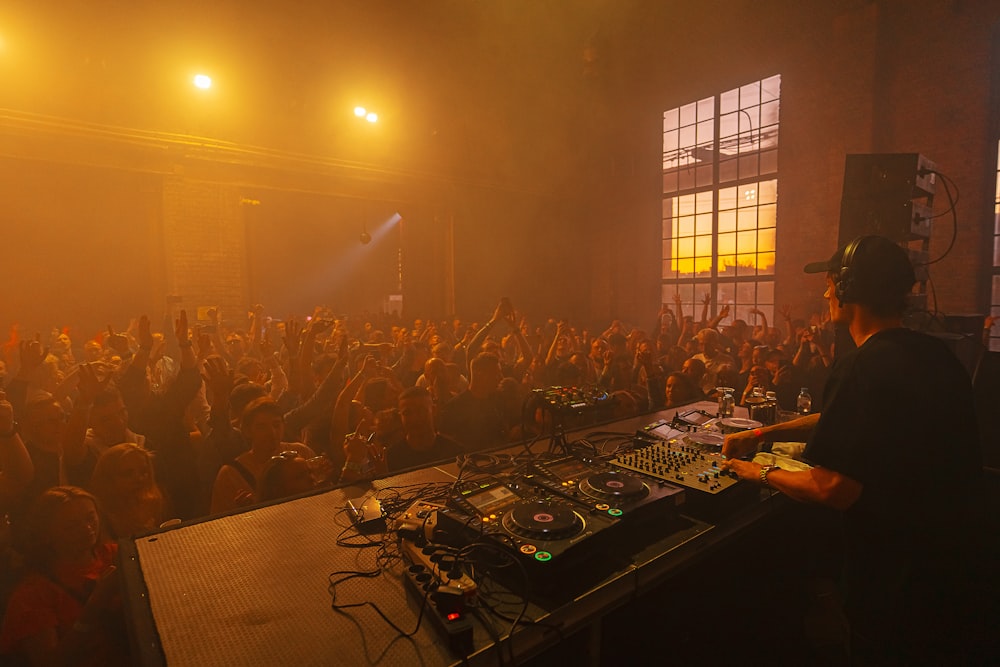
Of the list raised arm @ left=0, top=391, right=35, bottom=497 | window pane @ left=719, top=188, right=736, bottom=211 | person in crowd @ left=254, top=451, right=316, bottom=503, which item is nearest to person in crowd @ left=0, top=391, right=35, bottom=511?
raised arm @ left=0, top=391, right=35, bottom=497

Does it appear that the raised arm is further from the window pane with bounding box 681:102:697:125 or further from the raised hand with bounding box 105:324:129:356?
the window pane with bounding box 681:102:697:125

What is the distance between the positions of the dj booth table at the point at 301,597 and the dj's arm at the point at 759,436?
0.34m

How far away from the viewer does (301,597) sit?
3.98ft

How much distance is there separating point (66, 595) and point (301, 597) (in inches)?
58.1

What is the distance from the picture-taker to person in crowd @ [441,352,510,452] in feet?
11.6

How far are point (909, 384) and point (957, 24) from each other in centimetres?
948

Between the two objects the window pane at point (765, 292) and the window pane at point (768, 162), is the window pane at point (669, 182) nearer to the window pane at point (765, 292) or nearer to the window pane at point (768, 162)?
the window pane at point (768, 162)

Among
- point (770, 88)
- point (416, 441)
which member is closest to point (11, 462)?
point (416, 441)

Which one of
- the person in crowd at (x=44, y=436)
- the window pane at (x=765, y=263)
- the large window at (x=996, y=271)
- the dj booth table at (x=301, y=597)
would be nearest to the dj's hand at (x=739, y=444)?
the dj booth table at (x=301, y=597)

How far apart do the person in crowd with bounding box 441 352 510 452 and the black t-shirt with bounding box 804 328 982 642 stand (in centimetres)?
235

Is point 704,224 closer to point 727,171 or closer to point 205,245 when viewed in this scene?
point 727,171

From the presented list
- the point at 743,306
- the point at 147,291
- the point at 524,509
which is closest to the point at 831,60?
the point at 743,306

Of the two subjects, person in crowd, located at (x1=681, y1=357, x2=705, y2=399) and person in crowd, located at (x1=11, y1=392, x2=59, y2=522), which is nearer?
person in crowd, located at (x1=11, y1=392, x2=59, y2=522)

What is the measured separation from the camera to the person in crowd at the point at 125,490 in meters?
2.40
